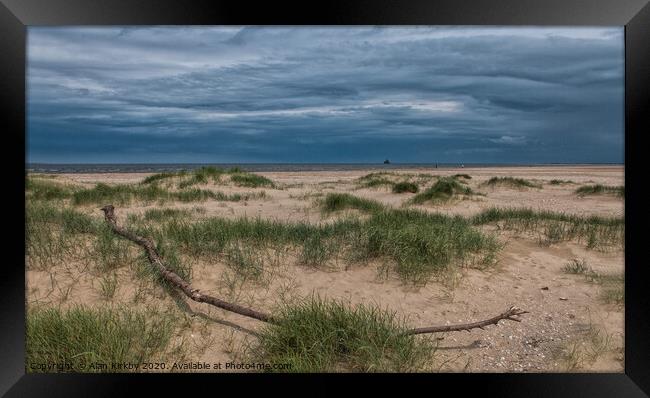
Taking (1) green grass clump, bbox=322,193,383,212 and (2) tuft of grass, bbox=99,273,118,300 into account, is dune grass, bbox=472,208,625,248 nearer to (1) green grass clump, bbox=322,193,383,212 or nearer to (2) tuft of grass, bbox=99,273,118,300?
(1) green grass clump, bbox=322,193,383,212

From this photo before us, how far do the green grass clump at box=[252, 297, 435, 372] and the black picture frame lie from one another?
0.98ft

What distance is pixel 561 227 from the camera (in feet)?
22.0

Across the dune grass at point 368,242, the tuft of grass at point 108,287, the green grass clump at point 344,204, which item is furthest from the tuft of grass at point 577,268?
the tuft of grass at point 108,287

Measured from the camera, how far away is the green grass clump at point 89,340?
105 inches

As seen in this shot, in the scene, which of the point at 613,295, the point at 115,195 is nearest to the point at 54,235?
the point at 613,295

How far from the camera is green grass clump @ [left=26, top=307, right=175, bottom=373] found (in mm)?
2678

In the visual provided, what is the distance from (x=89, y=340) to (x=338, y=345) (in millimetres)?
1632

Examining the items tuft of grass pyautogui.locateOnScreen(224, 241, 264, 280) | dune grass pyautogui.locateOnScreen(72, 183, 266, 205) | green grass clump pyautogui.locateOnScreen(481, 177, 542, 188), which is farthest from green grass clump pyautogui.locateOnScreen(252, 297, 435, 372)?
green grass clump pyautogui.locateOnScreen(481, 177, 542, 188)

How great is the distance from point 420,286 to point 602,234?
394 cm

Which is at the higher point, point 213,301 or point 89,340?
point 213,301

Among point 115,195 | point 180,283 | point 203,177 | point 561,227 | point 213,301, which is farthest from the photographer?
point 203,177

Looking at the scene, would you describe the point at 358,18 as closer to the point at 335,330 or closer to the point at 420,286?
the point at 335,330

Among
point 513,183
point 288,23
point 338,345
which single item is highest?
point 288,23

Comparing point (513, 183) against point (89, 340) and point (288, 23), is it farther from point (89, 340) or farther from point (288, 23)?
point (89, 340)
